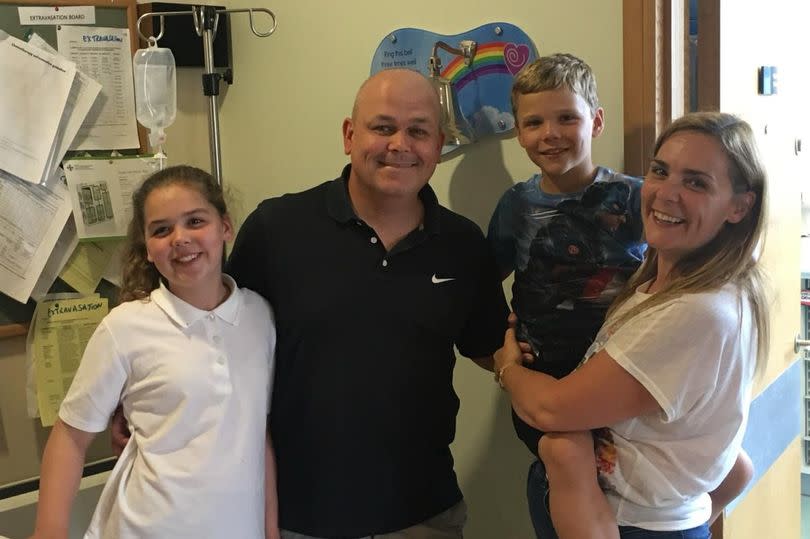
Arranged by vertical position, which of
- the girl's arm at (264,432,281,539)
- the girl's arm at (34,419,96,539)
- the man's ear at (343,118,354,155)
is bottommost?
the girl's arm at (264,432,281,539)

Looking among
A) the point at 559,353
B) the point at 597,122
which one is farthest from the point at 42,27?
the point at 559,353

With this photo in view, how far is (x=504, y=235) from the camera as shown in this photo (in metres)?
1.61

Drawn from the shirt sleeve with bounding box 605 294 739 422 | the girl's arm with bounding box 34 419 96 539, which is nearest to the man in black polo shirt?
the girl's arm with bounding box 34 419 96 539

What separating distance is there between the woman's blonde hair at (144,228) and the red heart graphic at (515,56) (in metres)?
0.73

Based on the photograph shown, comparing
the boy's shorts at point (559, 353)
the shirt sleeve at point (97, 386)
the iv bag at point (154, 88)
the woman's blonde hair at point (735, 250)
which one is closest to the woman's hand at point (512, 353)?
the boy's shorts at point (559, 353)

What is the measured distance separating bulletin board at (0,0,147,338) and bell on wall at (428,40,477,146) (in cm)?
94

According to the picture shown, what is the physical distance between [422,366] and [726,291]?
23.1 inches

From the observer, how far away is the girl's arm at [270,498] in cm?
142

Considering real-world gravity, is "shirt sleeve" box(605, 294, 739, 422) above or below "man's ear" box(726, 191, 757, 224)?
below

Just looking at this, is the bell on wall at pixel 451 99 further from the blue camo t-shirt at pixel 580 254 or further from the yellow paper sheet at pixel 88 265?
the yellow paper sheet at pixel 88 265

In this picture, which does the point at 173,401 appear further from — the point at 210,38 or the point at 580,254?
the point at 210,38

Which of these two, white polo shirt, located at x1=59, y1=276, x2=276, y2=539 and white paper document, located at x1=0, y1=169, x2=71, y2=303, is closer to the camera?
white polo shirt, located at x1=59, y1=276, x2=276, y2=539

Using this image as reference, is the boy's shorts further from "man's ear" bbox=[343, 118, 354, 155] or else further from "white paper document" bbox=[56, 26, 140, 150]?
"white paper document" bbox=[56, 26, 140, 150]

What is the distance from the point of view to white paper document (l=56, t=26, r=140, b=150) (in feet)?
6.97
